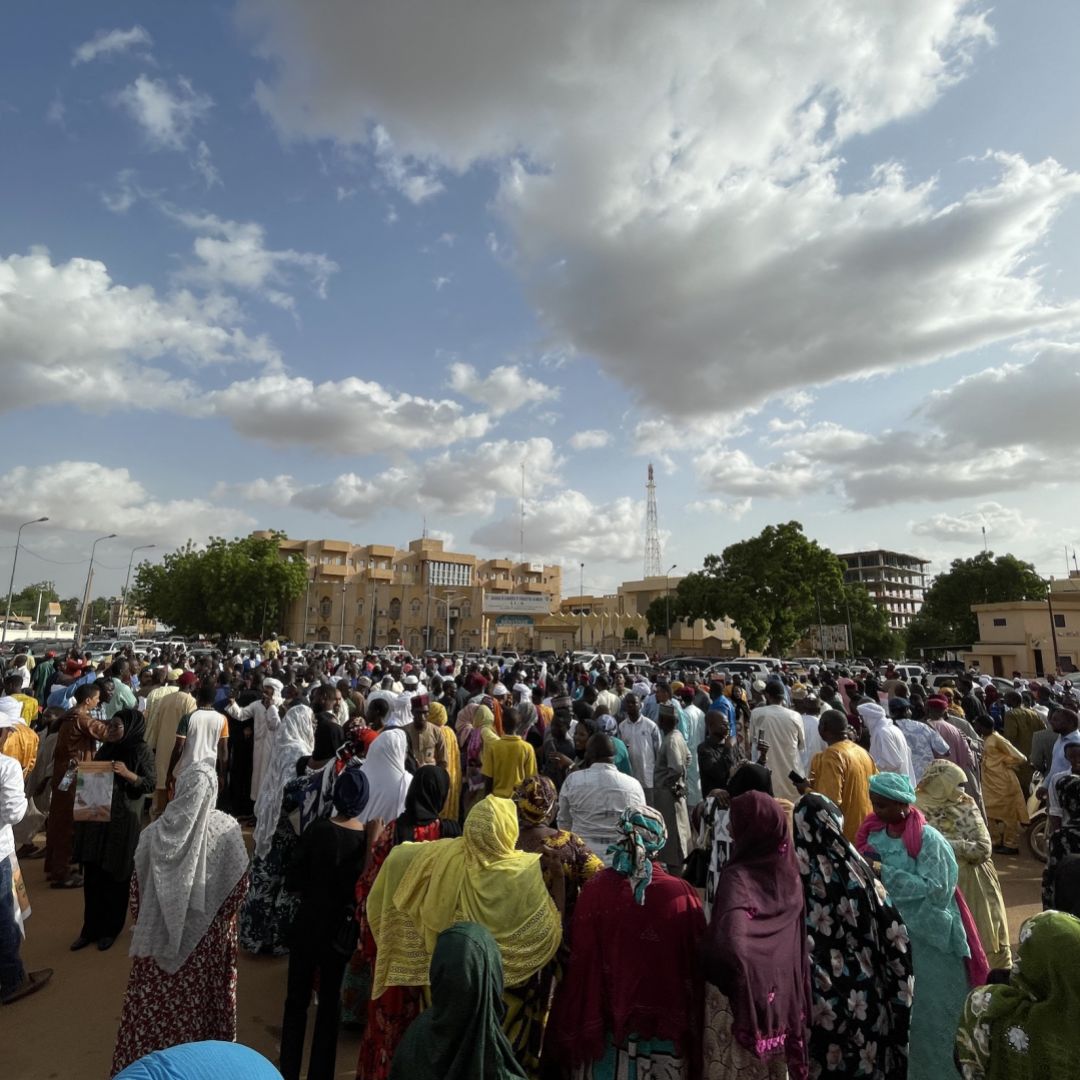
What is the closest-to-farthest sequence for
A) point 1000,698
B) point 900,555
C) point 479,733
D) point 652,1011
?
point 652,1011
point 479,733
point 1000,698
point 900,555

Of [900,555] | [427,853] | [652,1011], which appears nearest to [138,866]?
[427,853]

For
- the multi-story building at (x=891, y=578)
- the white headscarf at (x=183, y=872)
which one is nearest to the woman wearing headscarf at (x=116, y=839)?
the white headscarf at (x=183, y=872)

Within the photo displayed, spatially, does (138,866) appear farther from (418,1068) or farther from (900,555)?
→ (900,555)

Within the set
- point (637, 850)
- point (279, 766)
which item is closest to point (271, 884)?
point (279, 766)

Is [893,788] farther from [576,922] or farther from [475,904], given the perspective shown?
[475,904]

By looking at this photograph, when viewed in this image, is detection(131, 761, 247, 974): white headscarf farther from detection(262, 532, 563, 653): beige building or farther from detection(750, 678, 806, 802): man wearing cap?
detection(262, 532, 563, 653): beige building

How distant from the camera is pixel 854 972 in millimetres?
2881

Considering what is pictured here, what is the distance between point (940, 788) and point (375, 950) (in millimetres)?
3123

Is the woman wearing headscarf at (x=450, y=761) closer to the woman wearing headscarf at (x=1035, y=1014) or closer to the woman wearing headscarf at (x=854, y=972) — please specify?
the woman wearing headscarf at (x=854, y=972)

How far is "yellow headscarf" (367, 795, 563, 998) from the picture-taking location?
2.60 metres

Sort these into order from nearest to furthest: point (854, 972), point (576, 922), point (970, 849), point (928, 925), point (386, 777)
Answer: point (576, 922) < point (854, 972) < point (928, 925) < point (970, 849) < point (386, 777)

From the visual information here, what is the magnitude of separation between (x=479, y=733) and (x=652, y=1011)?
4948mm

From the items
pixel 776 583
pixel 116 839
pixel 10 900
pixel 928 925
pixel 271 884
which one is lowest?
pixel 271 884

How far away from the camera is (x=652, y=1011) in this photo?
246cm
